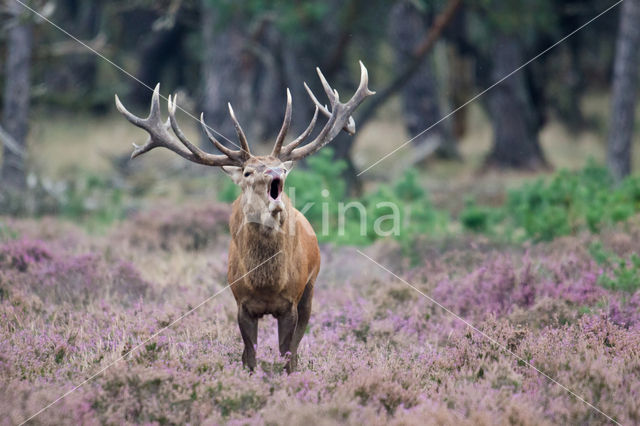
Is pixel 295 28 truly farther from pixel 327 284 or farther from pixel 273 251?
pixel 273 251

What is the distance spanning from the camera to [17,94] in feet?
42.8

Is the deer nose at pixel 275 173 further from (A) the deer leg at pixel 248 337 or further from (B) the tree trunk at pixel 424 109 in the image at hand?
(B) the tree trunk at pixel 424 109

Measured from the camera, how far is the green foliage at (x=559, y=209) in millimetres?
9578

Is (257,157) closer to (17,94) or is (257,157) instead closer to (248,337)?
(248,337)

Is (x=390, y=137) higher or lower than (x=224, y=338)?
higher

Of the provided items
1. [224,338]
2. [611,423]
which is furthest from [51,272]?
[611,423]

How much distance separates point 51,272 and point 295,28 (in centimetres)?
754

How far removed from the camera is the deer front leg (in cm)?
534

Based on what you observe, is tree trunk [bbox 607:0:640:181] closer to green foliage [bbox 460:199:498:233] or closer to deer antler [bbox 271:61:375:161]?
green foliage [bbox 460:199:498:233]

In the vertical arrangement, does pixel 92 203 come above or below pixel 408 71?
below

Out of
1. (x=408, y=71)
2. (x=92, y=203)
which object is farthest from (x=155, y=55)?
(x=408, y=71)

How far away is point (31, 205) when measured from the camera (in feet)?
40.9

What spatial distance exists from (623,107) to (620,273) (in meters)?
8.86

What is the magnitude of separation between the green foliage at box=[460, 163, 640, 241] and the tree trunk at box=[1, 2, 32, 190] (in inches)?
312
